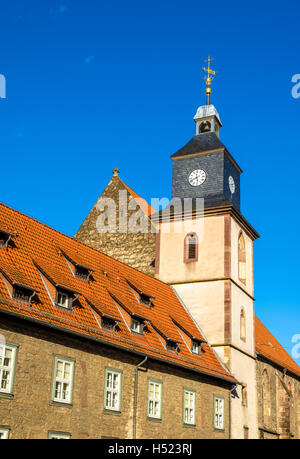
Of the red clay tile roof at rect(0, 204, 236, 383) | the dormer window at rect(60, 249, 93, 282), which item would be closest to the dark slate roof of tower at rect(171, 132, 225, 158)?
the red clay tile roof at rect(0, 204, 236, 383)

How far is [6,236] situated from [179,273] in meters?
12.7

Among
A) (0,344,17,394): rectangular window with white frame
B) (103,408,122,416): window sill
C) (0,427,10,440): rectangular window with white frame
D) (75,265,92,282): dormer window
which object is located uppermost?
(75,265,92,282): dormer window

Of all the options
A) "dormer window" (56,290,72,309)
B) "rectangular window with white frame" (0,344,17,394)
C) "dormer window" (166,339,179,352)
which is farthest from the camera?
"dormer window" (166,339,179,352)

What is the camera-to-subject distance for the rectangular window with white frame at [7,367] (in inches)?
666

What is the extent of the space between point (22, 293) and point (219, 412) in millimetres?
11739

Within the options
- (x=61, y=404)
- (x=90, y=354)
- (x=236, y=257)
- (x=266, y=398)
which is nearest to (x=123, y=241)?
(x=236, y=257)

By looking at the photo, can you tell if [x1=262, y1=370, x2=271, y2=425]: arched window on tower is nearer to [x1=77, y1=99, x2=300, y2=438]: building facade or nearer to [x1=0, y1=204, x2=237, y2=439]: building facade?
[x1=77, y1=99, x2=300, y2=438]: building facade

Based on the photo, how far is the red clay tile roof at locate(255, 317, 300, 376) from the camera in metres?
35.5

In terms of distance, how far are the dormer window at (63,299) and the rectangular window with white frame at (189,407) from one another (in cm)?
669

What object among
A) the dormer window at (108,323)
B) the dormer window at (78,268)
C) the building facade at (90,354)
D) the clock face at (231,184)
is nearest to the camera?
the building facade at (90,354)

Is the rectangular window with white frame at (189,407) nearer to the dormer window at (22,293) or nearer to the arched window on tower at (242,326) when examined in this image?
the arched window on tower at (242,326)

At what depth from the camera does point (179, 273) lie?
31281mm

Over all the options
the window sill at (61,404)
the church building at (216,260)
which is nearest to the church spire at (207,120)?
the church building at (216,260)
